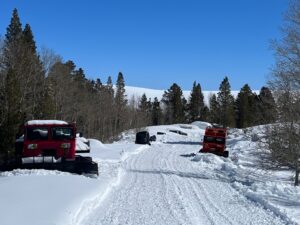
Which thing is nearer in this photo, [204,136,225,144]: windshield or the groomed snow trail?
the groomed snow trail

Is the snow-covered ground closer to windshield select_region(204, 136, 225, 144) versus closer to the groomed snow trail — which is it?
the groomed snow trail

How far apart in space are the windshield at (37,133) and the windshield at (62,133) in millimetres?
347

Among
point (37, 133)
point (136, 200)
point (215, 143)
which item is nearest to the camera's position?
point (136, 200)

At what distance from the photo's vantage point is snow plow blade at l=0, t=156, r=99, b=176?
17.4 m

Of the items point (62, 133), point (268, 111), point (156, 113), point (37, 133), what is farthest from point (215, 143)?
point (156, 113)

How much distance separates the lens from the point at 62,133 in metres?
19.6

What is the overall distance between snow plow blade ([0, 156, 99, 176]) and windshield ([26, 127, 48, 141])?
1240mm

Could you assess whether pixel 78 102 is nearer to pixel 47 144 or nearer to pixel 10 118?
pixel 10 118

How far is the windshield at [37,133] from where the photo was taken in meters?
19.2

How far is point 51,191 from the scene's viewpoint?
12.6 m

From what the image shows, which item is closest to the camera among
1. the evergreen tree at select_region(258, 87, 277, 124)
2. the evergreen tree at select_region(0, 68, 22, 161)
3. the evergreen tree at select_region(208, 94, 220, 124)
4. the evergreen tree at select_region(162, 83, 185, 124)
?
the evergreen tree at select_region(258, 87, 277, 124)

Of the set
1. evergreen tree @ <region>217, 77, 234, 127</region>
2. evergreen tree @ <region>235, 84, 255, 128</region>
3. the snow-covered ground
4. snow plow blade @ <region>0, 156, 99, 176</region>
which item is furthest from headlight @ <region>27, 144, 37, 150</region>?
evergreen tree @ <region>235, 84, 255, 128</region>

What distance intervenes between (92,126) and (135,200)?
73052 mm

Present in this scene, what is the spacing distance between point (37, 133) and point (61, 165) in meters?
2.35
